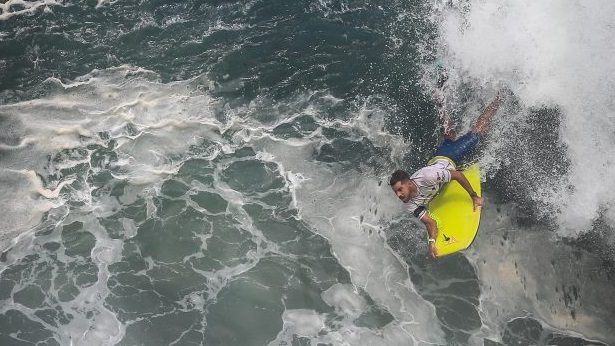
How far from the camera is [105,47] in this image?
35.8 ft

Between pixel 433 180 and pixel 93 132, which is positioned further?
pixel 93 132

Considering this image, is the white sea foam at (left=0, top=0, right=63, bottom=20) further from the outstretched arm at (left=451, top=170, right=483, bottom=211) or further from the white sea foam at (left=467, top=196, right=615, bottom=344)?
the white sea foam at (left=467, top=196, right=615, bottom=344)

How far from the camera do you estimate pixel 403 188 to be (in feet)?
25.2

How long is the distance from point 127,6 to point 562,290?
9939 mm

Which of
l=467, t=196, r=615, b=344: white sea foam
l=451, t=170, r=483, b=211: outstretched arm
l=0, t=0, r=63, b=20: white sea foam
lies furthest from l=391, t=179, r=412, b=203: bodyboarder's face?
l=0, t=0, r=63, b=20: white sea foam

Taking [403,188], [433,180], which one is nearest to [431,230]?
[433,180]

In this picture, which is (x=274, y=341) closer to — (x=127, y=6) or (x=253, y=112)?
(x=253, y=112)

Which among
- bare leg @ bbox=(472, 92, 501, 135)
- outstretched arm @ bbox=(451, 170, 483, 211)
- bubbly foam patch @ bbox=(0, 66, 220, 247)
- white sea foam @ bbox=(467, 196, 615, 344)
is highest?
bare leg @ bbox=(472, 92, 501, 135)

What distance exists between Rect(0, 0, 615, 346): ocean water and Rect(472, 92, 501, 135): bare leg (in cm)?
36

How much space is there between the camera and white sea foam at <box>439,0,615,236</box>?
8852mm

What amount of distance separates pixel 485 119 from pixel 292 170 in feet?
11.4

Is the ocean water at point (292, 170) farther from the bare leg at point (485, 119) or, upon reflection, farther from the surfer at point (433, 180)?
the surfer at point (433, 180)

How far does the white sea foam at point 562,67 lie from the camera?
29.0 feet

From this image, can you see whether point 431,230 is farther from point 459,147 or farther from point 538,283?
point 538,283
